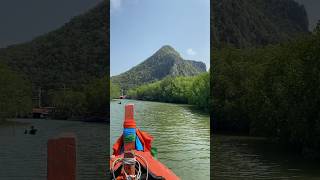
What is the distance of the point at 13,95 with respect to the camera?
71.7ft

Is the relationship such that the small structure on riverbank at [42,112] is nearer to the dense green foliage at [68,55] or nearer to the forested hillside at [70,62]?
the forested hillside at [70,62]

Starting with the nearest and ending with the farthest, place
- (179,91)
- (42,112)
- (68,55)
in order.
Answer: (42,112) < (68,55) < (179,91)

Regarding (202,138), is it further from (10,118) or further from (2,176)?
(2,176)

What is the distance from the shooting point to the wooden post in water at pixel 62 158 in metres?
1.20

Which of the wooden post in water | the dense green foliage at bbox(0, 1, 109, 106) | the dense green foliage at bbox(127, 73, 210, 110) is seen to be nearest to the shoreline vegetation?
the dense green foliage at bbox(127, 73, 210, 110)

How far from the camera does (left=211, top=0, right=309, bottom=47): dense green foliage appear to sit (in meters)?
22.9

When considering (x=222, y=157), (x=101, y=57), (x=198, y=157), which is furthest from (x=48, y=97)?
(x=222, y=157)

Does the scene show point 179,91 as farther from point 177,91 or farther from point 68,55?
point 68,55

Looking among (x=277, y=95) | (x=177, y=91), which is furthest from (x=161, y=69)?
(x=277, y=95)

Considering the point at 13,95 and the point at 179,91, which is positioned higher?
the point at 179,91

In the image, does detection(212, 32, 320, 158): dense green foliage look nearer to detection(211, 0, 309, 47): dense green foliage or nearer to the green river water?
the green river water

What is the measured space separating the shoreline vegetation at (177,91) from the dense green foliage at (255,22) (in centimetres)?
452

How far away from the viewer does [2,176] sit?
378 inches

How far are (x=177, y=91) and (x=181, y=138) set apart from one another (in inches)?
860
